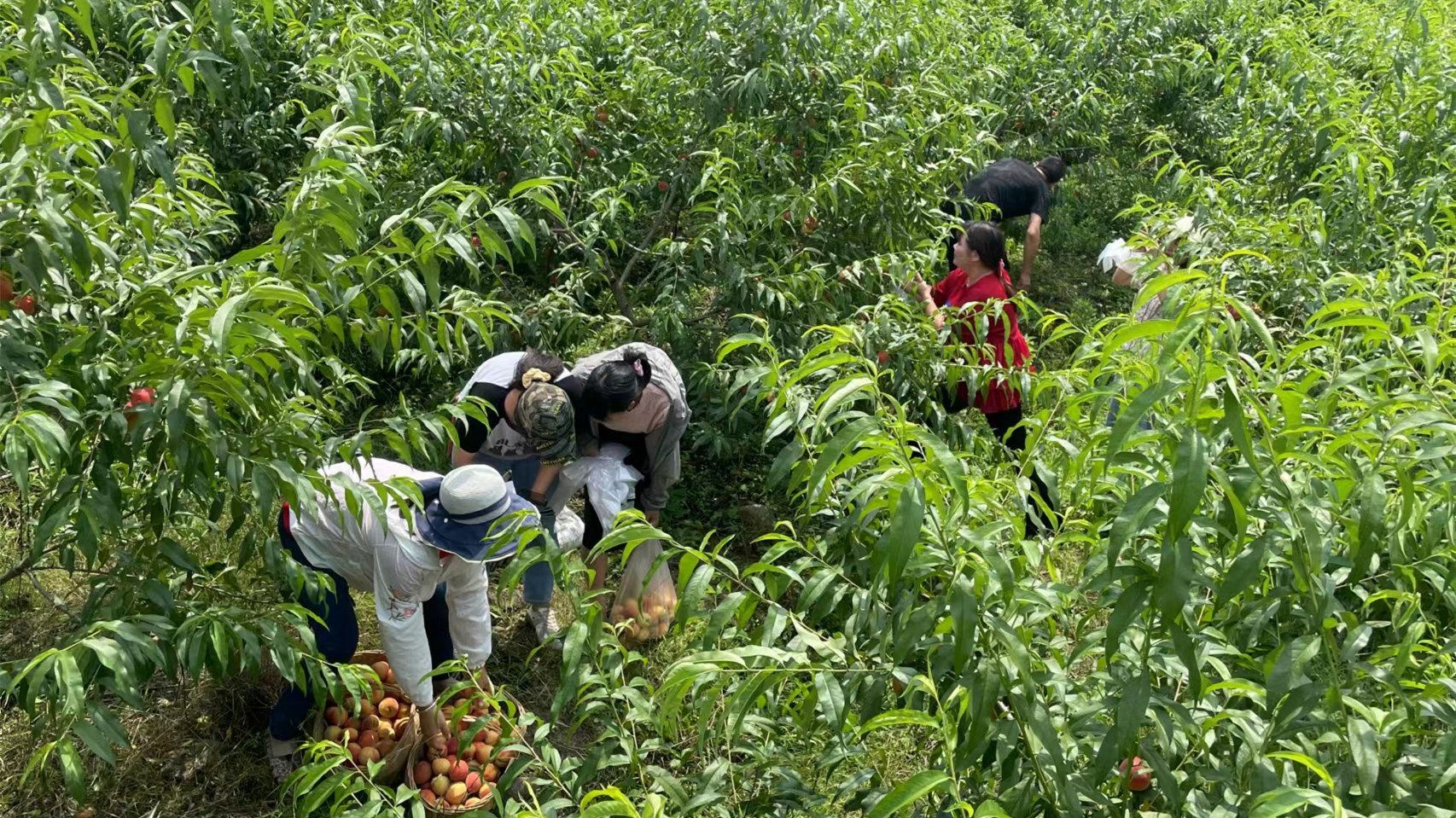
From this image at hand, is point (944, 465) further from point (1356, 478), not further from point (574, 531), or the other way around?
point (574, 531)

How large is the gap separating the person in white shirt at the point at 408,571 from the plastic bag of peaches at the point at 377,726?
0.08 meters

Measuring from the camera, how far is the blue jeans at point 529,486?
4.01m

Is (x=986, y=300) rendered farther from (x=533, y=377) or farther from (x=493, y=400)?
(x=493, y=400)

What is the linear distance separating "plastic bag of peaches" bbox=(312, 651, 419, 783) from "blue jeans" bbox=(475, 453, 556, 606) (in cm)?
55

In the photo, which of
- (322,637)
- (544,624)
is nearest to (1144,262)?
(544,624)

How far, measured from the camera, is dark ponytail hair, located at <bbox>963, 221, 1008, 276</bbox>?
4.71 metres

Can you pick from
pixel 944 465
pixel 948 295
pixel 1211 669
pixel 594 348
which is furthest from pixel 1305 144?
pixel 944 465

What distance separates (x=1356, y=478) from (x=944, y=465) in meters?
0.64

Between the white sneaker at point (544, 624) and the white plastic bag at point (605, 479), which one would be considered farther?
the white sneaker at point (544, 624)

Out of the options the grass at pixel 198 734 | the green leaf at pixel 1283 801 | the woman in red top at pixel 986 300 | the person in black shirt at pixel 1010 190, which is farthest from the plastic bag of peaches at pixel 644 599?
the green leaf at pixel 1283 801

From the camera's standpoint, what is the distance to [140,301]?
2.36 m

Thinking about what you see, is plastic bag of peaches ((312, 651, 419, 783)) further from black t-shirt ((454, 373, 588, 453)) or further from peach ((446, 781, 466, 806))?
black t-shirt ((454, 373, 588, 453))

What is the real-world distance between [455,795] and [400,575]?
2.28 ft

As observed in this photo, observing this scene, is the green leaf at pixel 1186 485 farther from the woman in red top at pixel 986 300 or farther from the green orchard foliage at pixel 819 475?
the woman in red top at pixel 986 300
